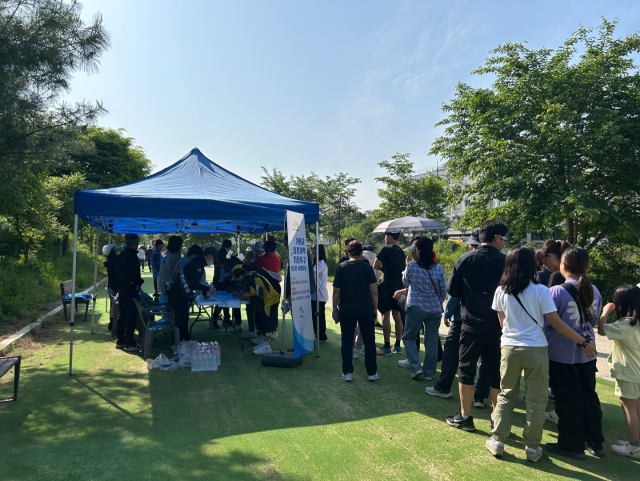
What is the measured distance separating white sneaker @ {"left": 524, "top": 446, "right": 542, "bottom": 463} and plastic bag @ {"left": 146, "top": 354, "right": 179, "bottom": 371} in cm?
430

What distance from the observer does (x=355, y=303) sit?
15.2 feet

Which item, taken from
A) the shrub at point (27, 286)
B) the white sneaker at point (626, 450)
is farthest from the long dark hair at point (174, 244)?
the white sneaker at point (626, 450)

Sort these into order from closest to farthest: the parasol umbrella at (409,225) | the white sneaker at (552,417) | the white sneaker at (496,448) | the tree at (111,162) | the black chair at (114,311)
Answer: the white sneaker at (496,448)
the white sneaker at (552,417)
the black chair at (114,311)
the parasol umbrella at (409,225)
the tree at (111,162)

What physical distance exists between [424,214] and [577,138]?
9.59m

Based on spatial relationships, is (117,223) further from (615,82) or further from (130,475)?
(615,82)

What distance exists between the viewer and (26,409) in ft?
13.0

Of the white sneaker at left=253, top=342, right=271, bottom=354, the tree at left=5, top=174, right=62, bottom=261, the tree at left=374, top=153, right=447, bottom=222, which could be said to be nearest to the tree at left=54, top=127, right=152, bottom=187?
the tree at left=5, top=174, right=62, bottom=261

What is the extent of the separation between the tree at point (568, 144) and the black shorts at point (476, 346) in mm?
6384

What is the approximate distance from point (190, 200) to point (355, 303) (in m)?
2.55

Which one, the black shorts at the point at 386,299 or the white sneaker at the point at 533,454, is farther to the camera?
the black shorts at the point at 386,299

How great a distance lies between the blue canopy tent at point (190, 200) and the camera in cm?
489

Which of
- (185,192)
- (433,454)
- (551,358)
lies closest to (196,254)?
(185,192)

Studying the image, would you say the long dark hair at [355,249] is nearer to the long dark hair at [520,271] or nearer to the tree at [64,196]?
the long dark hair at [520,271]

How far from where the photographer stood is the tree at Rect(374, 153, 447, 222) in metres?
17.9
